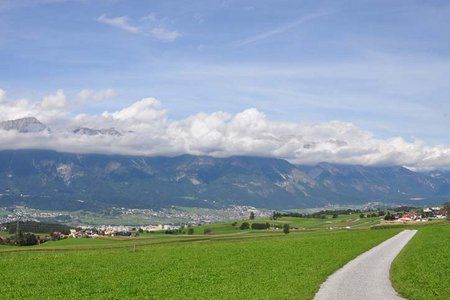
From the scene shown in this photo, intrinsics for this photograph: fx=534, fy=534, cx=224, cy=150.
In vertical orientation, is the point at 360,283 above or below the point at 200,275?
above

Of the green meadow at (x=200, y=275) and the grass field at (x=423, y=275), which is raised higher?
the grass field at (x=423, y=275)

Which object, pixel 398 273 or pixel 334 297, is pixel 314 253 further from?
pixel 334 297

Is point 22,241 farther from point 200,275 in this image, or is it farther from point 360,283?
point 360,283

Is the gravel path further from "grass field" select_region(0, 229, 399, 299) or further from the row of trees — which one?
the row of trees

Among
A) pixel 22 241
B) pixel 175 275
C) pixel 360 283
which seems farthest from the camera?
pixel 22 241

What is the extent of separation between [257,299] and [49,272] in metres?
21.6

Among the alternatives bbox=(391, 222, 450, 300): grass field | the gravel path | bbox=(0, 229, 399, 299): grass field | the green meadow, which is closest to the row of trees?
bbox=(0, 229, 399, 299): grass field

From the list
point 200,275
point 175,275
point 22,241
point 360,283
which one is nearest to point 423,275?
point 360,283

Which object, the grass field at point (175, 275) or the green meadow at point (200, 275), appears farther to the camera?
the grass field at point (175, 275)

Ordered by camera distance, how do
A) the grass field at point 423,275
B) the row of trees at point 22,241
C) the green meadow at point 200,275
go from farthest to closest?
the row of trees at point 22,241 → the green meadow at point 200,275 → the grass field at point 423,275

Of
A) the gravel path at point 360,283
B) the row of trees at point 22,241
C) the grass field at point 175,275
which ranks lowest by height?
the row of trees at point 22,241

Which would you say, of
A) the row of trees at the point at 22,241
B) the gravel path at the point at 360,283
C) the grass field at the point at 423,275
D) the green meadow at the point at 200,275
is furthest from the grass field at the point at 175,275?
the row of trees at the point at 22,241

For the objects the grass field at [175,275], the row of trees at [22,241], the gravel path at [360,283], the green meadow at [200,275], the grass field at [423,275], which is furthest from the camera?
the row of trees at [22,241]

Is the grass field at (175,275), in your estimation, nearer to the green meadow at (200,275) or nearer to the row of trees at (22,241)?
the green meadow at (200,275)
